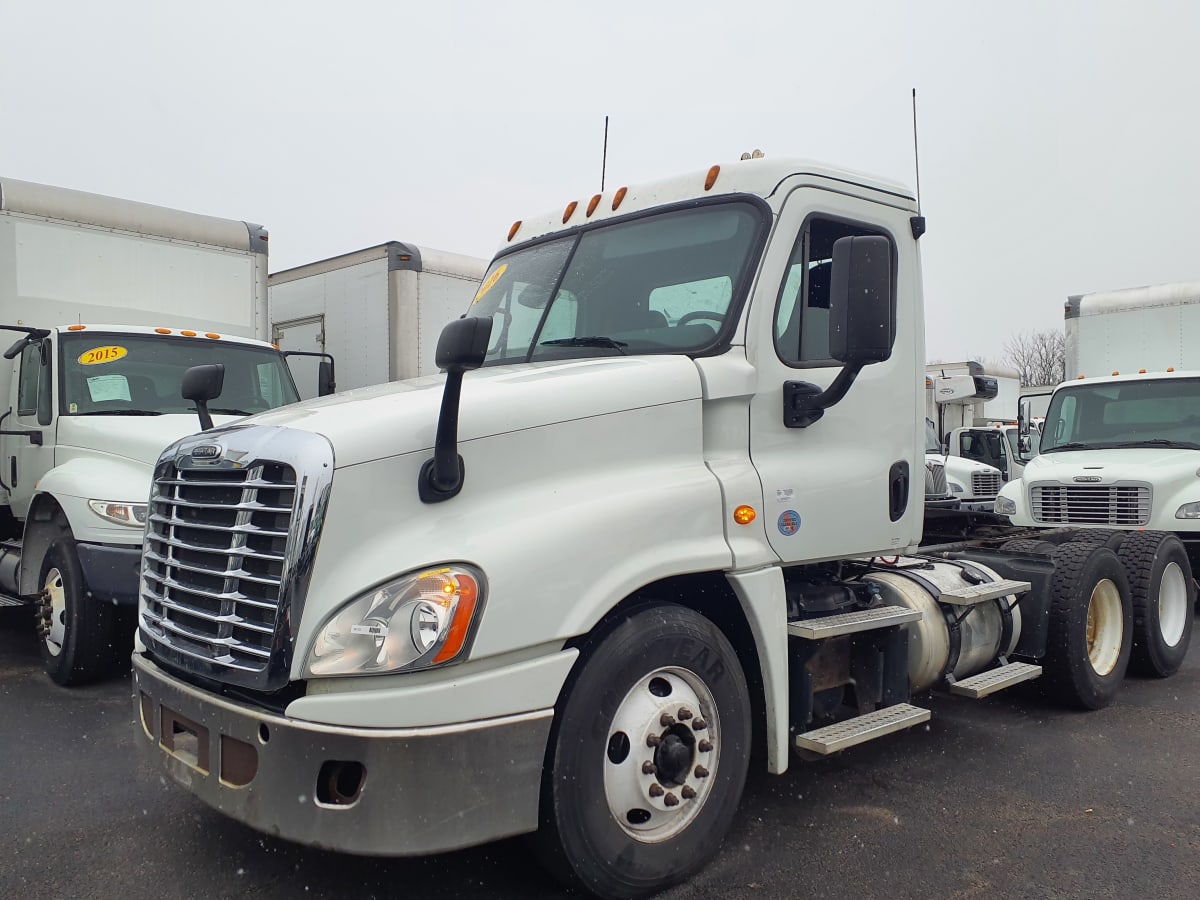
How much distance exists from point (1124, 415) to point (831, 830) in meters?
7.45

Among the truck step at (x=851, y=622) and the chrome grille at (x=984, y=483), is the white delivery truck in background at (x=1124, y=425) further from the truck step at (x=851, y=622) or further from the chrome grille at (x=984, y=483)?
the chrome grille at (x=984, y=483)

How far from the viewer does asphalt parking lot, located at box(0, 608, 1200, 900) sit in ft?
11.4

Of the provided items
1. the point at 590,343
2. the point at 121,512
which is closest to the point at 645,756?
the point at 590,343

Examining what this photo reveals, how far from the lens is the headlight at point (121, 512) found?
19.8 feet

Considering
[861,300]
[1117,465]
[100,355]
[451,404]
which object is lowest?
[1117,465]

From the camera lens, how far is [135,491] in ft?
20.3

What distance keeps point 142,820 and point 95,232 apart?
5.95m

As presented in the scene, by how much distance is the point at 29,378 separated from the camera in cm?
742

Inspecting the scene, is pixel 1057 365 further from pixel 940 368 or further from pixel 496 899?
pixel 496 899

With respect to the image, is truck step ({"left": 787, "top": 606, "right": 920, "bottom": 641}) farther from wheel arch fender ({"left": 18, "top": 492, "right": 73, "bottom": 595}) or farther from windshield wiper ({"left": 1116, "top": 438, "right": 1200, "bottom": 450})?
windshield wiper ({"left": 1116, "top": 438, "right": 1200, "bottom": 450})

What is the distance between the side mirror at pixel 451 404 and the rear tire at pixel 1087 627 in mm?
4109

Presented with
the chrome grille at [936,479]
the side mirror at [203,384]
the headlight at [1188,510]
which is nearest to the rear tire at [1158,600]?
the headlight at [1188,510]

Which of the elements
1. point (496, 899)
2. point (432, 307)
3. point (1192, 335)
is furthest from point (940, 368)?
point (496, 899)

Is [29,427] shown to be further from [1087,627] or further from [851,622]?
[1087,627]
